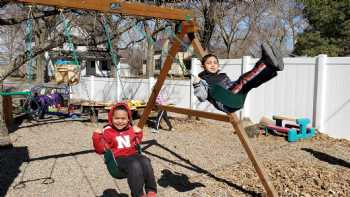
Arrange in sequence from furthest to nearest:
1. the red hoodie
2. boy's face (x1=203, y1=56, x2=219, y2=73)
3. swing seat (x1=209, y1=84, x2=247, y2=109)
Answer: boy's face (x1=203, y1=56, x2=219, y2=73) < swing seat (x1=209, y1=84, x2=247, y2=109) < the red hoodie

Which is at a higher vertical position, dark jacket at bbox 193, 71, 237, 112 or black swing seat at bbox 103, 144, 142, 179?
dark jacket at bbox 193, 71, 237, 112

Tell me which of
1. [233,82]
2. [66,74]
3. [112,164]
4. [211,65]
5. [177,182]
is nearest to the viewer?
[112,164]

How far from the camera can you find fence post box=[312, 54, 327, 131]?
7743mm

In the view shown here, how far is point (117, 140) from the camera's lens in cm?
340

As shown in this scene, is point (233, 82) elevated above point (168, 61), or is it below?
below

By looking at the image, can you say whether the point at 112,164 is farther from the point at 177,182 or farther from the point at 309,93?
the point at 309,93

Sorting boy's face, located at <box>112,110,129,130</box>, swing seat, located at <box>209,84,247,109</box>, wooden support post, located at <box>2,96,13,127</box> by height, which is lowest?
wooden support post, located at <box>2,96,13,127</box>

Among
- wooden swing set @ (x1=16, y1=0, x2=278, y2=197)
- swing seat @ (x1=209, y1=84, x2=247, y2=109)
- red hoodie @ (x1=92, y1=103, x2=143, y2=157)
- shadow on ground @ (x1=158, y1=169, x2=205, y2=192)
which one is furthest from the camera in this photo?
shadow on ground @ (x1=158, y1=169, x2=205, y2=192)

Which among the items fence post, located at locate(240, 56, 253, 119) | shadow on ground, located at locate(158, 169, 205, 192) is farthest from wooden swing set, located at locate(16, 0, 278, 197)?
fence post, located at locate(240, 56, 253, 119)

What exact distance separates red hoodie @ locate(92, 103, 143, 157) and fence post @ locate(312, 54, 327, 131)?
568 centimetres

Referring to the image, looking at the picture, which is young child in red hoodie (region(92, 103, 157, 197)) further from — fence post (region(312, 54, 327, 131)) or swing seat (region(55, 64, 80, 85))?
swing seat (region(55, 64, 80, 85))

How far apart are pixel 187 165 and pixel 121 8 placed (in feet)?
8.74

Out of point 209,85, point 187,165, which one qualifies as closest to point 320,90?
point 187,165

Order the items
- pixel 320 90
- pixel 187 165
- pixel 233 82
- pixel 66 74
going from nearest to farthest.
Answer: pixel 233 82
pixel 187 165
pixel 320 90
pixel 66 74
